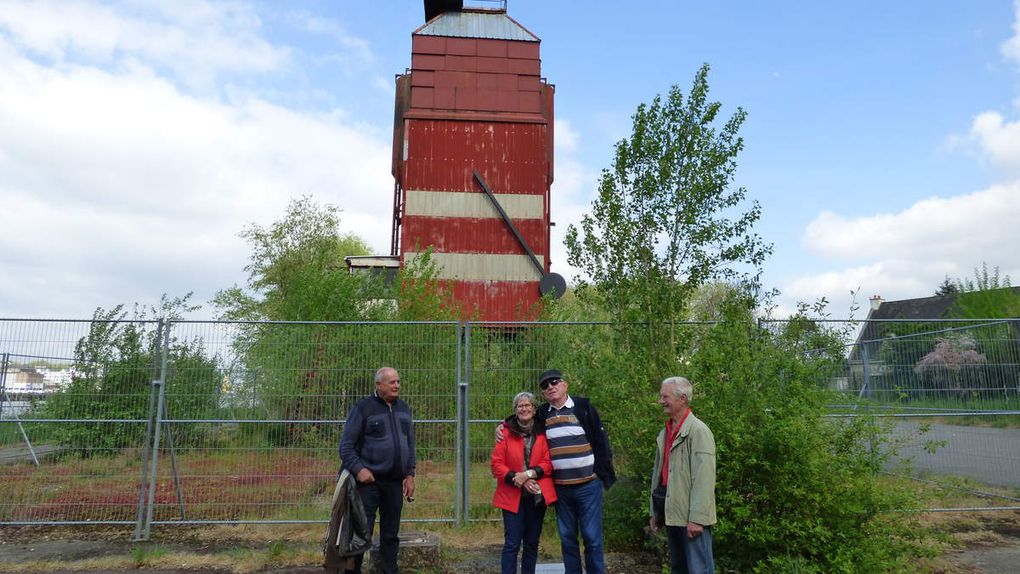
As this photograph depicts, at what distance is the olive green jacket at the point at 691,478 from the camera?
13.4 feet

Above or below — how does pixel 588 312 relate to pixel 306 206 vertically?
below

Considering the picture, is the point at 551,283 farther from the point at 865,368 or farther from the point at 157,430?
the point at 157,430

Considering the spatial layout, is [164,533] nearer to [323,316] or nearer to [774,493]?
[323,316]

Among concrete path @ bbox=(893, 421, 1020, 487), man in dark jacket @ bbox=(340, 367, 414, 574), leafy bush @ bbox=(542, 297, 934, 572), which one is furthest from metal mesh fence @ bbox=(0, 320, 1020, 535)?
man in dark jacket @ bbox=(340, 367, 414, 574)

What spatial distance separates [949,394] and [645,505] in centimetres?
539

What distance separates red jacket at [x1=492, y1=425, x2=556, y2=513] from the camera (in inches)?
191

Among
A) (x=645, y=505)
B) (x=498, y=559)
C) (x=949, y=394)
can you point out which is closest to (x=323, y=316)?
(x=498, y=559)

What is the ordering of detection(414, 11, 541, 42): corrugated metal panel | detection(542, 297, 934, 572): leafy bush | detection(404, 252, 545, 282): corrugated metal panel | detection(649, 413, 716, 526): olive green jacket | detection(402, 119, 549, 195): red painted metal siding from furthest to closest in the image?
1. detection(414, 11, 541, 42): corrugated metal panel
2. detection(402, 119, 549, 195): red painted metal siding
3. detection(404, 252, 545, 282): corrugated metal panel
4. detection(542, 297, 934, 572): leafy bush
5. detection(649, 413, 716, 526): olive green jacket

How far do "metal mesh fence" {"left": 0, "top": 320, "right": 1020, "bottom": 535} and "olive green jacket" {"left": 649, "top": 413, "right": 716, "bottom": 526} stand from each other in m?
2.78

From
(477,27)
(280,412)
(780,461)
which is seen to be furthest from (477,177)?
(780,461)

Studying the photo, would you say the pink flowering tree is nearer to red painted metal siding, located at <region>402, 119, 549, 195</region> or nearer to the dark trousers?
the dark trousers

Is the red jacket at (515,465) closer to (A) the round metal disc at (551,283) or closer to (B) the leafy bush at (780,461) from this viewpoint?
(B) the leafy bush at (780,461)

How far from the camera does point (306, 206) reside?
4050 centimetres

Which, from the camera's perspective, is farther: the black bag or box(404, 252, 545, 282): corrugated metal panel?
box(404, 252, 545, 282): corrugated metal panel
